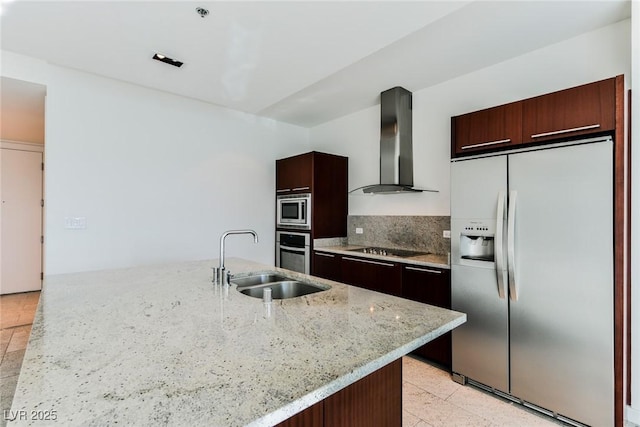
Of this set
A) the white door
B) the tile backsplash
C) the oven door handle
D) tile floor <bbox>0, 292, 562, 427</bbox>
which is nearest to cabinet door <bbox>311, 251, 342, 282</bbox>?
the oven door handle

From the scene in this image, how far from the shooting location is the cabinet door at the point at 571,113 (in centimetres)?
178

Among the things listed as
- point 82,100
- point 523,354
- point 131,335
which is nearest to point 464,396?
point 523,354

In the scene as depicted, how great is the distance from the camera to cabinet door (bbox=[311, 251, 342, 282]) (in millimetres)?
3510

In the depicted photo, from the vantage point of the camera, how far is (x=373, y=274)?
3.08m

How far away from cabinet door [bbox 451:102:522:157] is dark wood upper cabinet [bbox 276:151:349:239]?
1812 mm

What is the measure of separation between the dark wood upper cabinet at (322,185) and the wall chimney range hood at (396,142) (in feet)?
2.54

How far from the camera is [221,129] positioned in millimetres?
3957

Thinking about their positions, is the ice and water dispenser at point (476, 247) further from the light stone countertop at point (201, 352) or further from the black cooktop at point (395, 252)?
the light stone countertop at point (201, 352)

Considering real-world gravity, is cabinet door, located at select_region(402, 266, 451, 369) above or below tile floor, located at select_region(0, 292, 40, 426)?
above

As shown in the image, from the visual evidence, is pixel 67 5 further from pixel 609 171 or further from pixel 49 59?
pixel 609 171

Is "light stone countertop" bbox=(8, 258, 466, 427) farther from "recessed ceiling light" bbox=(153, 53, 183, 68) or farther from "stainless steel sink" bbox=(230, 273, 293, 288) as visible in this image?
"recessed ceiling light" bbox=(153, 53, 183, 68)

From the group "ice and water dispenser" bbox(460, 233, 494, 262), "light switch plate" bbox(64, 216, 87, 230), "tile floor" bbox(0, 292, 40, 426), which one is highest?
"light switch plate" bbox(64, 216, 87, 230)

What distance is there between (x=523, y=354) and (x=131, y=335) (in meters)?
2.29

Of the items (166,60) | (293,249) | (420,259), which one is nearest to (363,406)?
(420,259)
